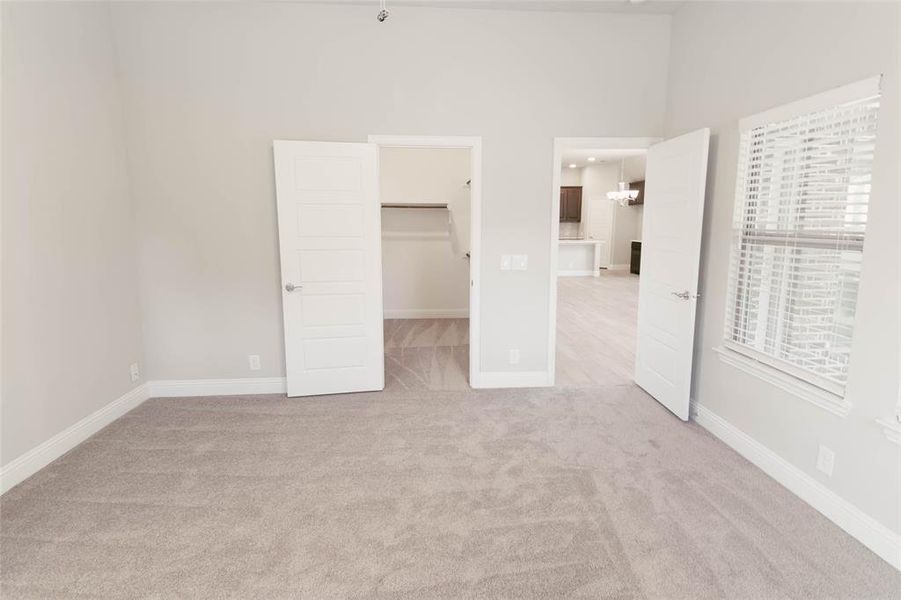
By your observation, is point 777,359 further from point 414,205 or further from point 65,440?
point 414,205

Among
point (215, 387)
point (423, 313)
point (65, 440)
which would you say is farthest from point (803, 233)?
point (423, 313)

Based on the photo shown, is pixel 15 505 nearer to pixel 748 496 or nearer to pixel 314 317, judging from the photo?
pixel 314 317

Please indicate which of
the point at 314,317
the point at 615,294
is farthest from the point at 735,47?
the point at 615,294

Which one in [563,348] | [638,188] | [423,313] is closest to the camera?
[563,348]

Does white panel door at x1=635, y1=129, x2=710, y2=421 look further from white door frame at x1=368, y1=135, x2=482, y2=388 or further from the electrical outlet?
white door frame at x1=368, y1=135, x2=482, y2=388

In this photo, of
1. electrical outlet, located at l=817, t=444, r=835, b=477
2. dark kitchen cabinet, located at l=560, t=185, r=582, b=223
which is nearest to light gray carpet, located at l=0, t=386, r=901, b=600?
electrical outlet, located at l=817, t=444, r=835, b=477

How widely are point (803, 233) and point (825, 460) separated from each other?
3.78ft

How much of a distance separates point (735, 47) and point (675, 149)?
25.9 inches

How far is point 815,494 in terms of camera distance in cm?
221

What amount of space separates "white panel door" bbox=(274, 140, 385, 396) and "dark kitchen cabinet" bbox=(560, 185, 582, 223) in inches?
396

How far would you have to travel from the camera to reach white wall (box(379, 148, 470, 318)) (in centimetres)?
638

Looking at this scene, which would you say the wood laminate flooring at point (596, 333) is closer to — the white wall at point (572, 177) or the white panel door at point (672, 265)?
the white panel door at point (672, 265)

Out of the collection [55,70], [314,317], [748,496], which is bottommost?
[748,496]

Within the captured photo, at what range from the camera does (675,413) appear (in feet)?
10.6
